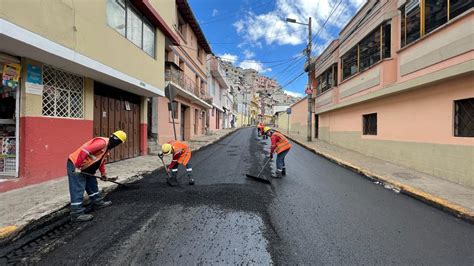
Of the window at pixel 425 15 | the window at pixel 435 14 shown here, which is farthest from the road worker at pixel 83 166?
the window at pixel 435 14

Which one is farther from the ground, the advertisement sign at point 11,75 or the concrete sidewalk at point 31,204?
the advertisement sign at point 11,75

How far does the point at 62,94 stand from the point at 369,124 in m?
11.8

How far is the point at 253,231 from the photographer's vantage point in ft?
10.8

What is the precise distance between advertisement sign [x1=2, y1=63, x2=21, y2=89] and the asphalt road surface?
2.94m

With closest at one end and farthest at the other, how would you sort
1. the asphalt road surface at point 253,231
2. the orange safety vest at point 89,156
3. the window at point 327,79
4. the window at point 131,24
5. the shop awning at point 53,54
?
the asphalt road surface at point 253,231 < the orange safety vest at point 89,156 < the shop awning at point 53,54 < the window at point 131,24 < the window at point 327,79

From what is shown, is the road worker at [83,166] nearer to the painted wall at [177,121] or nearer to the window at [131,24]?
the window at [131,24]

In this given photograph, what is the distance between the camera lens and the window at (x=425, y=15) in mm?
6203

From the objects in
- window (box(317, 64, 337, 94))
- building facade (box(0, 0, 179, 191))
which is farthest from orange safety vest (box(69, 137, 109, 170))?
window (box(317, 64, 337, 94))

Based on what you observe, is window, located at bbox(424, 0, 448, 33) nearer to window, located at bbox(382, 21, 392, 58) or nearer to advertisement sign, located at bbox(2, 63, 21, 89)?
window, located at bbox(382, 21, 392, 58)

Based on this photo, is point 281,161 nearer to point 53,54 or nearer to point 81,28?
point 53,54

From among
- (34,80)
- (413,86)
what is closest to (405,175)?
(413,86)

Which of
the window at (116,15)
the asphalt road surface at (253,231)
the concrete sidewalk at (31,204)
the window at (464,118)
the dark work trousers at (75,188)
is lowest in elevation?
the asphalt road surface at (253,231)

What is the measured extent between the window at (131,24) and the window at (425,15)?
934 centimetres

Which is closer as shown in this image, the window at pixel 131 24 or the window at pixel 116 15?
the window at pixel 116 15
